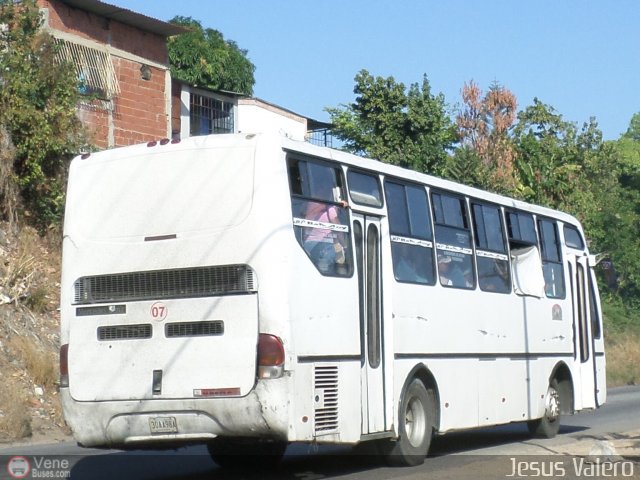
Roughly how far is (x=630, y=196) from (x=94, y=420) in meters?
51.2

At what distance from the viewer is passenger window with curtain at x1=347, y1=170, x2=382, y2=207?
38.6ft

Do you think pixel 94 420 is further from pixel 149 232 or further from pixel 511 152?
pixel 511 152

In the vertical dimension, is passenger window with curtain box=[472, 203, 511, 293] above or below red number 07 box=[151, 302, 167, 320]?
above

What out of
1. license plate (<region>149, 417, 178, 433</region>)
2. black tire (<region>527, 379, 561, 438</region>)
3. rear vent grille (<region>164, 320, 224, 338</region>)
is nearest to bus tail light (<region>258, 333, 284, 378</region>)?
rear vent grille (<region>164, 320, 224, 338</region>)

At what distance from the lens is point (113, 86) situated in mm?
30578

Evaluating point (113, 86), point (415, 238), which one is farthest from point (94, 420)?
point (113, 86)

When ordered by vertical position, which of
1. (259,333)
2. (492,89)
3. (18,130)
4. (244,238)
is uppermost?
(492,89)

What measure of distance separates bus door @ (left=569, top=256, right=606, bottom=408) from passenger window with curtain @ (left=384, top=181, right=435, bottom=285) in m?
5.04

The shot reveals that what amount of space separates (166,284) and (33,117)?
14848 millimetres

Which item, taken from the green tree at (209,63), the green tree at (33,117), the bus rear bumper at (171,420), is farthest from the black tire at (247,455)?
the green tree at (209,63)

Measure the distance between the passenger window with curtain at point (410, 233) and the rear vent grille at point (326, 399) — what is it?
1907mm

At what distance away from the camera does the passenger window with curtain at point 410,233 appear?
40.9 feet

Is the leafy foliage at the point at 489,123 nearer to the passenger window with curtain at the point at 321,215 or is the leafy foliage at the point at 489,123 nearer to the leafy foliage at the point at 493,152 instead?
the leafy foliage at the point at 493,152

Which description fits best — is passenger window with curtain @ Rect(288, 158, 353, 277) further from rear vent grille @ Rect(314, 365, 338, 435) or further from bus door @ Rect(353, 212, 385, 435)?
rear vent grille @ Rect(314, 365, 338, 435)
